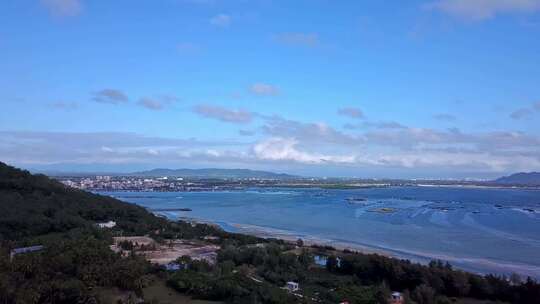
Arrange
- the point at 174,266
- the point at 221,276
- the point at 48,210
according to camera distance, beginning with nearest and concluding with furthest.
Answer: the point at 221,276, the point at 174,266, the point at 48,210

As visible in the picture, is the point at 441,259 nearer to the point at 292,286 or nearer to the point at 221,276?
the point at 292,286

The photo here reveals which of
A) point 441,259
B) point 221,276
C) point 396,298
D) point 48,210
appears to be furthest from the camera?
point 48,210

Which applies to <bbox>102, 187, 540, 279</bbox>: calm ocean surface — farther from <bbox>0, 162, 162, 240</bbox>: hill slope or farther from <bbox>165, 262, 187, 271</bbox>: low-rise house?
<bbox>165, 262, 187, 271</bbox>: low-rise house

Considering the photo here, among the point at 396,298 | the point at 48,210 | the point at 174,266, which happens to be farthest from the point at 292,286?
the point at 48,210

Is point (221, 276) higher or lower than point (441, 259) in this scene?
higher

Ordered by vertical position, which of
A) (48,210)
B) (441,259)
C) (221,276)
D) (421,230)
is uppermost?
(48,210)

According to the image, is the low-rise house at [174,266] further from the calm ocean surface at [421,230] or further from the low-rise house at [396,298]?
the calm ocean surface at [421,230]

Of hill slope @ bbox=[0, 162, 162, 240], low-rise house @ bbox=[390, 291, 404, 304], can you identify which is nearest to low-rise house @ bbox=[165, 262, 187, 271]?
low-rise house @ bbox=[390, 291, 404, 304]

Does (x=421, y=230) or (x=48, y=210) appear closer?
(x=48, y=210)

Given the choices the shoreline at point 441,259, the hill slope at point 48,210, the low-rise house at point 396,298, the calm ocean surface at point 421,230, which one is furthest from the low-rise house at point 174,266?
the calm ocean surface at point 421,230
